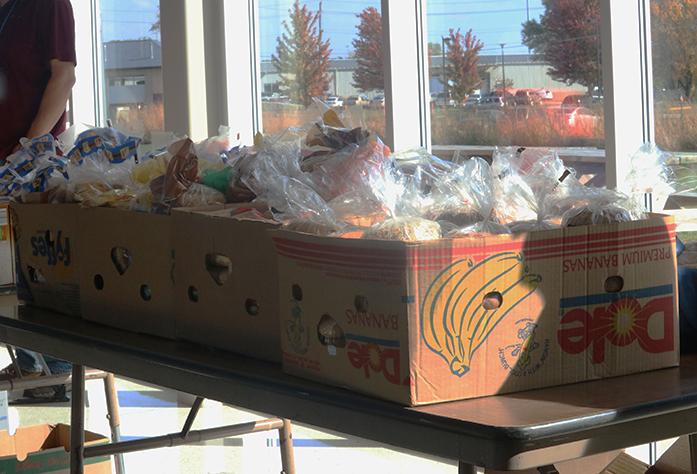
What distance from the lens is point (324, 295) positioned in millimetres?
1252

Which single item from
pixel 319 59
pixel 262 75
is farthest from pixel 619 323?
pixel 262 75

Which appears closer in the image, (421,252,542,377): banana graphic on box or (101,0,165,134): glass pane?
A: (421,252,542,377): banana graphic on box

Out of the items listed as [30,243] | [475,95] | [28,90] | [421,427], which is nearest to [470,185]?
[421,427]

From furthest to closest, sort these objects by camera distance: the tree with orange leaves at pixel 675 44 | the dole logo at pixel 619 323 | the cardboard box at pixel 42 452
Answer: the tree with orange leaves at pixel 675 44 < the cardboard box at pixel 42 452 < the dole logo at pixel 619 323

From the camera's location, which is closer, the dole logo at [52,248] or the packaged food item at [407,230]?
the packaged food item at [407,230]

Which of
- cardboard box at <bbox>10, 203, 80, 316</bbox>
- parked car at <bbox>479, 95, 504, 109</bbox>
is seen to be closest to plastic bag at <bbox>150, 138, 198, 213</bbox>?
cardboard box at <bbox>10, 203, 80, 316</bbox>

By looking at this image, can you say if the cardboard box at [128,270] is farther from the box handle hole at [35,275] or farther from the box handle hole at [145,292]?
the box handle hole at [35,275]

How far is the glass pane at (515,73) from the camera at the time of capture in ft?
10.2

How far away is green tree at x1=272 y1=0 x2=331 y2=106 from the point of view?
13.9ft

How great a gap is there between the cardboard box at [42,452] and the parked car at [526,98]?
1.70 meters

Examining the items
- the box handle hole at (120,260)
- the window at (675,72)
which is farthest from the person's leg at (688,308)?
the window at (675,72)

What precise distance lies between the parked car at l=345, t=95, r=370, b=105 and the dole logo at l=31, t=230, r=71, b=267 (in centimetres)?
223

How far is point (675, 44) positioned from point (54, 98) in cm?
201

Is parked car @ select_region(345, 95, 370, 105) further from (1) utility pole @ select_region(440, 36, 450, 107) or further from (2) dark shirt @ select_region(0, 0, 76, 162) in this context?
(2) dark shirt @ select_region(0, 0, 76, 162)
